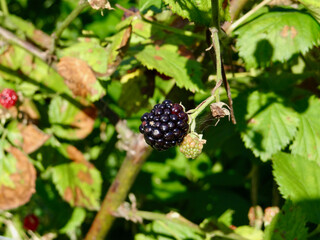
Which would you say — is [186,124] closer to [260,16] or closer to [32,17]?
[260,16]

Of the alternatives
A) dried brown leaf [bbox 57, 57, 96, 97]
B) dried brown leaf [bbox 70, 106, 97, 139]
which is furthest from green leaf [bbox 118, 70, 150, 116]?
dried brown leaf [bbox 57, 57, 96, 97]

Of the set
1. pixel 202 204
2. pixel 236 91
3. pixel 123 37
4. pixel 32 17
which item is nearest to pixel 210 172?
pixel 202 204

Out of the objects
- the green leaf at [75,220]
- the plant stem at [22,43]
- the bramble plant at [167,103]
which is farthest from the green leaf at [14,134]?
the green leaf at [75,220]

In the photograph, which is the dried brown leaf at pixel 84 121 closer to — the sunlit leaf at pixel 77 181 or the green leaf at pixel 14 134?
the sunlit leaf at pixel 77 181

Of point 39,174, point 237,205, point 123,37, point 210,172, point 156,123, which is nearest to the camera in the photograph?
point 156,123

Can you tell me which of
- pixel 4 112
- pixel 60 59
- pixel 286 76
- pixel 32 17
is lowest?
pixel 4 112

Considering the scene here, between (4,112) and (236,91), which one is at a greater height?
(236,91)

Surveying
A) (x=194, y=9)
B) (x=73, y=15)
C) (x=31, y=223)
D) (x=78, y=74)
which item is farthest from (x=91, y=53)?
(x=31, y=223)

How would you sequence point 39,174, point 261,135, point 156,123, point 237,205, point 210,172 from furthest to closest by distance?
1. point 210,172
2. point 237,205
3. point 39,174
4. point 261,135
5. point 156,123
